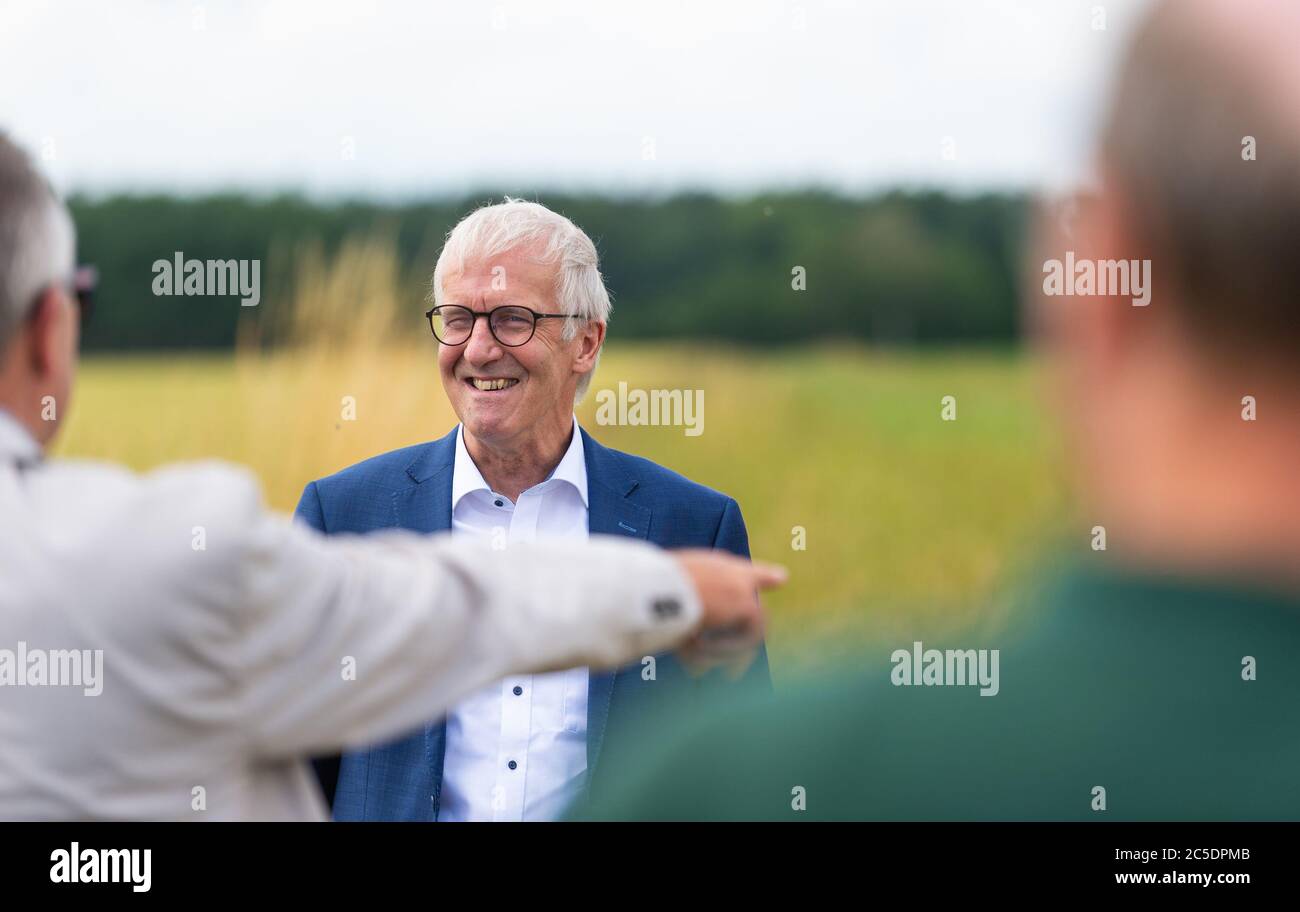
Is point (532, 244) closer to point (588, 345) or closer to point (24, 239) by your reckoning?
point (588, 345)

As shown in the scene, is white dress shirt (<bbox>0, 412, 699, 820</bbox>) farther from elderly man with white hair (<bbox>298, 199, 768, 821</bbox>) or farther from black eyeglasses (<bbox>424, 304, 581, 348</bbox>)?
black eyeglasses (<bbox>424, 304, 581, 348</bbox>)

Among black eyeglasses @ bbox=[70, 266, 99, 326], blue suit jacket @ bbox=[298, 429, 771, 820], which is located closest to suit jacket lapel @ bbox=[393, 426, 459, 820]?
blue suit jacket @ bbox=[298, 429, 771, 820]

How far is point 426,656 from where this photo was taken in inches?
51.3

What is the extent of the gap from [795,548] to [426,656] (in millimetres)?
4449

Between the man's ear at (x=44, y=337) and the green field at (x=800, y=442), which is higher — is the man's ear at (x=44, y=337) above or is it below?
below

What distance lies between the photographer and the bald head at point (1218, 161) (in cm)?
78

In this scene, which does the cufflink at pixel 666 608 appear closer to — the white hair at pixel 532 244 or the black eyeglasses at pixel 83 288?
the black eyeglasses at pixel 83 288

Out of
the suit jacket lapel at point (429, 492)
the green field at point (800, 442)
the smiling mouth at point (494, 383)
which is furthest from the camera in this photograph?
the green field at point (800, 442)

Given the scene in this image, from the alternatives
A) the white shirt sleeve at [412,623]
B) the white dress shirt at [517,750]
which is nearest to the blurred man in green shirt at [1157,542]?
the white shirt sleeve at [412,623]

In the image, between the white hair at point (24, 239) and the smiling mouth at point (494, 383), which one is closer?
the white hair at point (24, 239)

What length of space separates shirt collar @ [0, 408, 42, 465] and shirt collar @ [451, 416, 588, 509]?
1214mm

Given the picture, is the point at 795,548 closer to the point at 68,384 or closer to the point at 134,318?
the point at 134,318

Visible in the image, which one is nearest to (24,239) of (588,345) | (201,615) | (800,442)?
(201,615)

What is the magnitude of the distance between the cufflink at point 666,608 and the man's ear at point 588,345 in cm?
136
